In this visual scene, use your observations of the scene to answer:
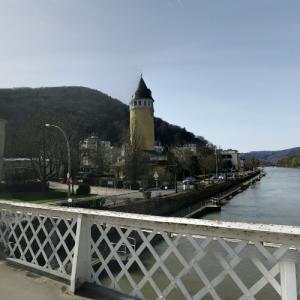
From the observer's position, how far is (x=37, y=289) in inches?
251

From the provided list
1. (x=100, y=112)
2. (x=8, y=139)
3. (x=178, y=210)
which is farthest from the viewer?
(x=100, y=112)

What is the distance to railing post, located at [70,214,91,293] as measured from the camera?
6.25 meters

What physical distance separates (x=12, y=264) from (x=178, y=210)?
42875 millimetres

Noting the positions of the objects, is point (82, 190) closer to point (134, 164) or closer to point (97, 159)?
point (134, 164)

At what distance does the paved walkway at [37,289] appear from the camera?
5953mm

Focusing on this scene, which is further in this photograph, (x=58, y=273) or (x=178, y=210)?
(x=178, y=210)

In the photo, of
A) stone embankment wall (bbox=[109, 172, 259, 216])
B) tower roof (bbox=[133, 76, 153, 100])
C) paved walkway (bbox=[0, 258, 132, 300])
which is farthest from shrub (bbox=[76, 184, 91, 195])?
tower roof (bbox=[133, 76, 153, 100])

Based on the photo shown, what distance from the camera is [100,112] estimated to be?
649 feet

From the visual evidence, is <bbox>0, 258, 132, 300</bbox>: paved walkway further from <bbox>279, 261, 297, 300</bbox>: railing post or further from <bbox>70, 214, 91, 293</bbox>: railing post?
<bbox>279, 261, 297, 300</bbox>: railing post

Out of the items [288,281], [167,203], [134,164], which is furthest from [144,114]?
[288,281]

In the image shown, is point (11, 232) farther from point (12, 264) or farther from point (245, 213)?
point (245, 213)

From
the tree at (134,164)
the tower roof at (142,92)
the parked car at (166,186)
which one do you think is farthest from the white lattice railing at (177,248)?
the tower roof at (142,92)

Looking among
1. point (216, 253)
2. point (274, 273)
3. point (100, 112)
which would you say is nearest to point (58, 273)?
point (216, 253)

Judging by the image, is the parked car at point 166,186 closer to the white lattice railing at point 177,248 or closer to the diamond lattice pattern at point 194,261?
the white lattice railing at point 177,248
